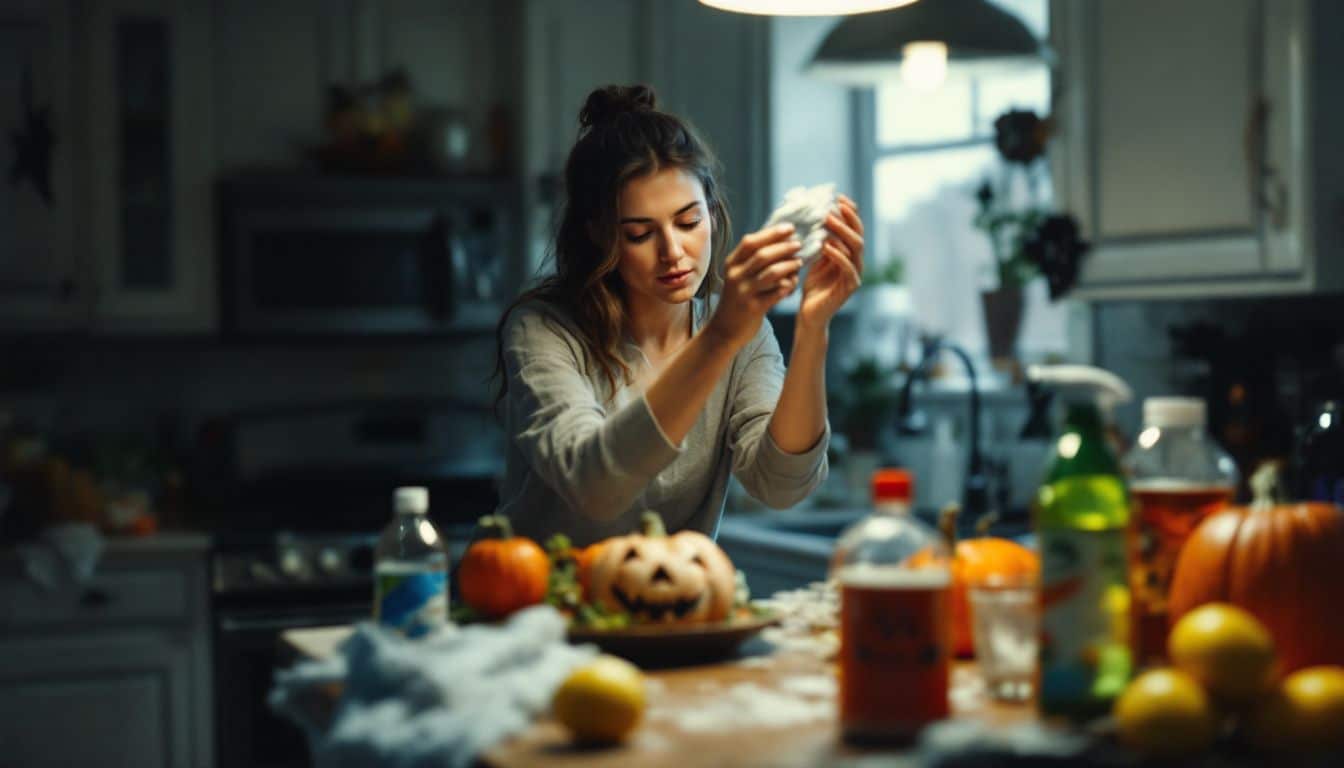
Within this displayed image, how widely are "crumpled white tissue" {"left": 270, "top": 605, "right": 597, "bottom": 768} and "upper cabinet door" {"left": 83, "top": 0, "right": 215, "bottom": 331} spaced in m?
2.66

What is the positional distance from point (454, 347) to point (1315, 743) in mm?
3507

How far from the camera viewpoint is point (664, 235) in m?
1.87

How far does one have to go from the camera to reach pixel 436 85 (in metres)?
4.27

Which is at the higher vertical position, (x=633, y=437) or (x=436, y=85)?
(x=436, y=85)

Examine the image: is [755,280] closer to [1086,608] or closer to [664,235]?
[664,235]

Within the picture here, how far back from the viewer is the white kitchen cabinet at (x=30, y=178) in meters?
3.72

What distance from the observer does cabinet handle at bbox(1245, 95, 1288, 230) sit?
2705 mm

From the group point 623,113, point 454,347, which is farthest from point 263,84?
point 623,113

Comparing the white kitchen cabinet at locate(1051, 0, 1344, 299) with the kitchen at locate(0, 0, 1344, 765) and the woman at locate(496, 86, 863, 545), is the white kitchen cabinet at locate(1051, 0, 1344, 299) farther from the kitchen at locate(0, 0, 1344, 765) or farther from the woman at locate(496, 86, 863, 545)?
the woman at locate(496, 86, 863, 545)

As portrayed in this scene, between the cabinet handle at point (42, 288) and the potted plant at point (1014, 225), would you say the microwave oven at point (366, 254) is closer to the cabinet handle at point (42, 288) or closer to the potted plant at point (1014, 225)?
the cabinet handle at point (42, 288)

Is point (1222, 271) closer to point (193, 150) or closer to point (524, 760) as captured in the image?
point (524, 760)

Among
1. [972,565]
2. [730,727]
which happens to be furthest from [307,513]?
[730,727]

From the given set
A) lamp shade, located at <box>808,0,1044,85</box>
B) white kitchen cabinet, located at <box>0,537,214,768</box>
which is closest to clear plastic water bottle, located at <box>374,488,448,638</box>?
lamp shade, located at <box>808,0,1044,85</box>

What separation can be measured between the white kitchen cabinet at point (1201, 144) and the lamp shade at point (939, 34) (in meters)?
0.25
